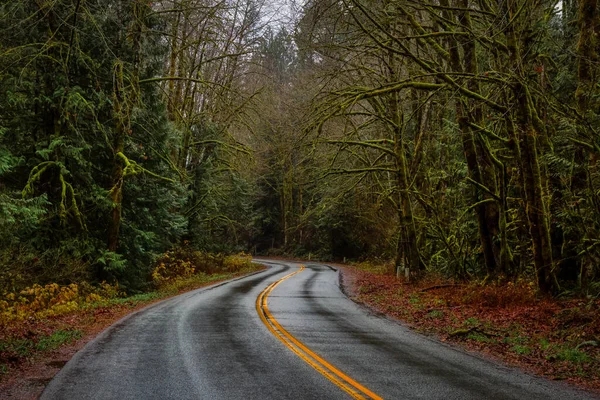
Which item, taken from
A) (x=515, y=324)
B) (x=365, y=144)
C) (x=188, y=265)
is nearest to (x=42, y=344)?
(x=515, y=324)

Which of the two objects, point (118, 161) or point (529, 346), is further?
point (118, 161)

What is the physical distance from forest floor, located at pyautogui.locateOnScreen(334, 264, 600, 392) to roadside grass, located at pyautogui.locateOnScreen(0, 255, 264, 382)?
747 cm

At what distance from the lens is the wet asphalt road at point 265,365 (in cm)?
607

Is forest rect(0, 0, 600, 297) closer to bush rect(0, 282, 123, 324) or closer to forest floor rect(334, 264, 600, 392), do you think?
bush rect(0, 282, 123, 324)

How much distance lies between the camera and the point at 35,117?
15.9m

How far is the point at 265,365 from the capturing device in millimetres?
7395

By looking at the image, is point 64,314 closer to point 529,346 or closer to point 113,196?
point 113,196

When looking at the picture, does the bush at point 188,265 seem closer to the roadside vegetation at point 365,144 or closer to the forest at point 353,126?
the roadside vegetation at point 365,144

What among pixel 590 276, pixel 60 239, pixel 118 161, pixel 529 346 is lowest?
pixel 529 346

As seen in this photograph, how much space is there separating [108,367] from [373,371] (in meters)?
3.86

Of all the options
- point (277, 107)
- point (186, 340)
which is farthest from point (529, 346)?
point (277, 107)

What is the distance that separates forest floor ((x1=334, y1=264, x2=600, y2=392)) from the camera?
8.00 m

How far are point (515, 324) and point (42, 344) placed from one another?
9.54 meters

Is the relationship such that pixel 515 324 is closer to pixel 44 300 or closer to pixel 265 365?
pixel 265 365
